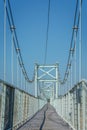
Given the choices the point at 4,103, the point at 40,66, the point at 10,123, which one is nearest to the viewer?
the point at 4,103

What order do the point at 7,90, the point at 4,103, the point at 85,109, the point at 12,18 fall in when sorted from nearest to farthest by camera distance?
the point at 85,109 → the point at 4,103 → the point at 7,90 → the point at 12,18

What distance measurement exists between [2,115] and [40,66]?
5831 cm


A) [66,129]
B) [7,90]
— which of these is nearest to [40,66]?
[66,129]

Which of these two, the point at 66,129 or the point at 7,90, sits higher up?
the point at 7,90

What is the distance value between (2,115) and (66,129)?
5.86 meters

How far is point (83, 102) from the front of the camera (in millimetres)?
9602

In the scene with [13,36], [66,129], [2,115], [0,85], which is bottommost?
[66,129]

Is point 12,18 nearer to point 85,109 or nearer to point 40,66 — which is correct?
point 85,109

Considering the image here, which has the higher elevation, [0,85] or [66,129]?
[0,85]

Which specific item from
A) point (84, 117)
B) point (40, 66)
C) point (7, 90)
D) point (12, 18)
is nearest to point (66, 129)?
point (7, 90)

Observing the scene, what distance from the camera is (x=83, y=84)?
31.3 feet

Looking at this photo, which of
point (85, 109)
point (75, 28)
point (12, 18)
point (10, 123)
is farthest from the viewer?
point (12, 18)

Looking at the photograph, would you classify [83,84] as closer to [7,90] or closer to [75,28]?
[7,90]

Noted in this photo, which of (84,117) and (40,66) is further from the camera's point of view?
(40,66)
